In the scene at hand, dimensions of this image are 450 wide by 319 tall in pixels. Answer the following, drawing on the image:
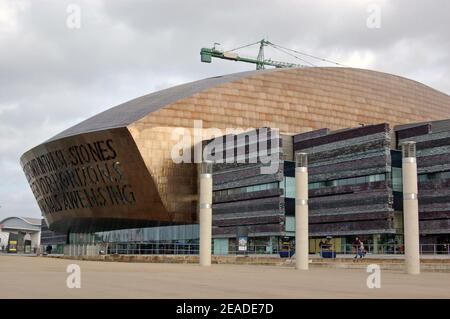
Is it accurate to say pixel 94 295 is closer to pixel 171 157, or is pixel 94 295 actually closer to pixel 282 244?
pixel 282 244

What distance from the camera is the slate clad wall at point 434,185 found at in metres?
59.4

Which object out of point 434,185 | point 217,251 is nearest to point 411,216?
point 434,185

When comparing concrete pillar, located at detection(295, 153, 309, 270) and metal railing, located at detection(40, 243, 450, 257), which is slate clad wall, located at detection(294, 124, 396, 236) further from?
concrete pillar, located at detection(295, 153, 309, 270)

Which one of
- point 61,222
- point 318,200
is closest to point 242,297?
point 318,200

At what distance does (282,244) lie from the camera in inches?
2832

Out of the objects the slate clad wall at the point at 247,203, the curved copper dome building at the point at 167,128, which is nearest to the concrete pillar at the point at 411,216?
the slate clad wall at the point at 247,203

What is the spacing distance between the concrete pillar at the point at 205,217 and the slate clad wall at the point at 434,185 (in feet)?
87.8

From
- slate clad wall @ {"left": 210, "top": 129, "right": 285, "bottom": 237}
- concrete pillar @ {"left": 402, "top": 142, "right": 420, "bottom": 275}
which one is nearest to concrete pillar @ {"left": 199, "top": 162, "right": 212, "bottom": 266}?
concrete pillar @ {"left": 402, "top": 142, "right": 420, "bottom": 275}

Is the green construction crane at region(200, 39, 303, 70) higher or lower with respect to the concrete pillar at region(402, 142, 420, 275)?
higher

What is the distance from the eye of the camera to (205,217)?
145 feet

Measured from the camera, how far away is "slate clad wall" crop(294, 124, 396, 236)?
62781mm

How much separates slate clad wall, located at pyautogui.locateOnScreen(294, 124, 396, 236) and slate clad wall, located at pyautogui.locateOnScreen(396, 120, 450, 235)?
318cm

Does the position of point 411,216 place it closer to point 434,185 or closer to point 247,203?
point 434,185
